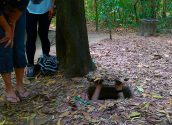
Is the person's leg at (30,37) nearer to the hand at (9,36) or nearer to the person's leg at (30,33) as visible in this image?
the person's leg at (30,33)

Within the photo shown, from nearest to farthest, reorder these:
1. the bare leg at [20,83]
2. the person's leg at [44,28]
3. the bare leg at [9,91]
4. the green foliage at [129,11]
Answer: the bare leg at [9,91], the bare leg at [20,83], the person's leg at [44,28], the green foliage at [129,11]

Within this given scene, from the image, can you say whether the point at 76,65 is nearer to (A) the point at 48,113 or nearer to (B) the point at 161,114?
(A) the point at 48,113

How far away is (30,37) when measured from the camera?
191 inches

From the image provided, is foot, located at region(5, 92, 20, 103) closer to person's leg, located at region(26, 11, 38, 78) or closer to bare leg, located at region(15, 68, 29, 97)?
bare leg, located at region(15, 68, 29, 97)

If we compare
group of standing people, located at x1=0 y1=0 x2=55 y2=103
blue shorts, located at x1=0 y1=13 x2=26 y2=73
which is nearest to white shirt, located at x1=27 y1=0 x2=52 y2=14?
group of standing people, located at x1=0 y1=0 x2=55 y2=103

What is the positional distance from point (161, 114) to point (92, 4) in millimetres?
8246

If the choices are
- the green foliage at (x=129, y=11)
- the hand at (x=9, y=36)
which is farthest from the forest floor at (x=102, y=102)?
A: the green foliage at (x=129, y=11)

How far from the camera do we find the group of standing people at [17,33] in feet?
12.2

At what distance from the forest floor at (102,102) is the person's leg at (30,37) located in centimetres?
15

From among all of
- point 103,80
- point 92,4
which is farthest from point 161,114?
point 92,4

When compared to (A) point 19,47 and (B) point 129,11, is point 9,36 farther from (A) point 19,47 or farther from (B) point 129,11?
(B) point 129,11

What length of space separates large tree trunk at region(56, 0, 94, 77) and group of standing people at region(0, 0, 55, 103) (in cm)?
19

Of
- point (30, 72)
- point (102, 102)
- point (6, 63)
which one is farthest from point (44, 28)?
point (102, 102)

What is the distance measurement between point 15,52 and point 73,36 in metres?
0.92
